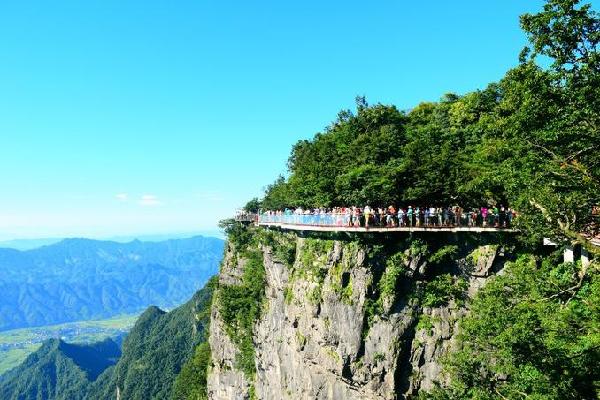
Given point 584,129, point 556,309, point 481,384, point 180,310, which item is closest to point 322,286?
point 481,384

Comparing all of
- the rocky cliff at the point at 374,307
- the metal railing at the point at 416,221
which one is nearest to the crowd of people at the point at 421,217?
the metal railing at the point at 416,221

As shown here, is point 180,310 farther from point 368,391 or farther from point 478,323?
point 478,323

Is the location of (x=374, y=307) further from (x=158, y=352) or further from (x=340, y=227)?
(x=158, y=352)

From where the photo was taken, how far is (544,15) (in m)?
12.6

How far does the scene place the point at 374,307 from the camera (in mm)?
27281

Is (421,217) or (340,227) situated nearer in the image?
(421,217)

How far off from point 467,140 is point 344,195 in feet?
37.3

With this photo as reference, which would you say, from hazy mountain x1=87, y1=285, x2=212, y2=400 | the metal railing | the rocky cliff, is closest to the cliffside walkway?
the metal railing

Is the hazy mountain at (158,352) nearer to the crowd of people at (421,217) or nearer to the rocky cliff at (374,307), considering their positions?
the rocky cliff at (374,307)

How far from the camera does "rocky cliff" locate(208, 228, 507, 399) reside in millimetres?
26025

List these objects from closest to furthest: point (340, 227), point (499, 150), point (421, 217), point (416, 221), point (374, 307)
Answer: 1. point (499, 150)
2. point (416, 221)
3. point (421, 217)
4. point (374, 307)
5. point (340, 227)

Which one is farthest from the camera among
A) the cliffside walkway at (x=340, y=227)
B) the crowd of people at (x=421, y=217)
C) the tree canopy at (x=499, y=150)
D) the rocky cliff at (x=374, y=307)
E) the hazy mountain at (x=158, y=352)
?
the hazy mountain at (x=158, y=352)

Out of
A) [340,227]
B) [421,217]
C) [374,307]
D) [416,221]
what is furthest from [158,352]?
[416,221]

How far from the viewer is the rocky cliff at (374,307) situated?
26.0 metres
